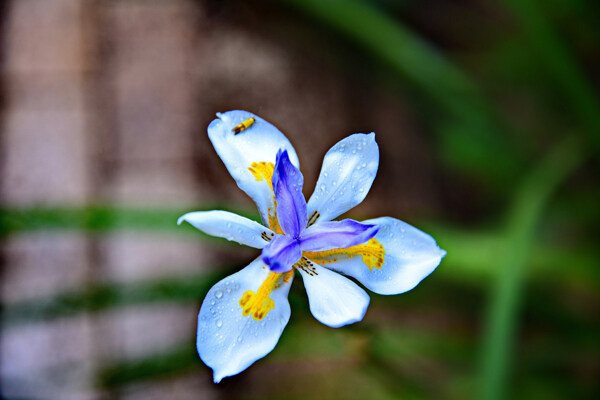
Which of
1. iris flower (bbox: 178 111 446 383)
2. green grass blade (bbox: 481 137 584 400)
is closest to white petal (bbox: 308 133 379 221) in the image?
iris flower (bbox: 178 111 446 383)

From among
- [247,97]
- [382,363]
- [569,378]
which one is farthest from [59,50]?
[569,378]

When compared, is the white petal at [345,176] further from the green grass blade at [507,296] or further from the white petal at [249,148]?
the green grass blade at [507,296]

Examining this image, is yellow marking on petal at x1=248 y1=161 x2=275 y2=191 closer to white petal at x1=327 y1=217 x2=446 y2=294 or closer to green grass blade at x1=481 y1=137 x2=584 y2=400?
white petal at x1=327 y1=217 x2=446 y2=294

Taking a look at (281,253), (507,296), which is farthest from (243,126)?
(507,296)

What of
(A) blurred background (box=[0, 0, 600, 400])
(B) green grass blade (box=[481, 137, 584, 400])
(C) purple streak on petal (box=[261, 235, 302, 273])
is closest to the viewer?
(C) purple streak on petal (box=[261, 235, 302, 273])

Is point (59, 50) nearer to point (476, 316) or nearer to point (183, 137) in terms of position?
point (183, 137)

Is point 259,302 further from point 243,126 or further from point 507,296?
point 507,296
